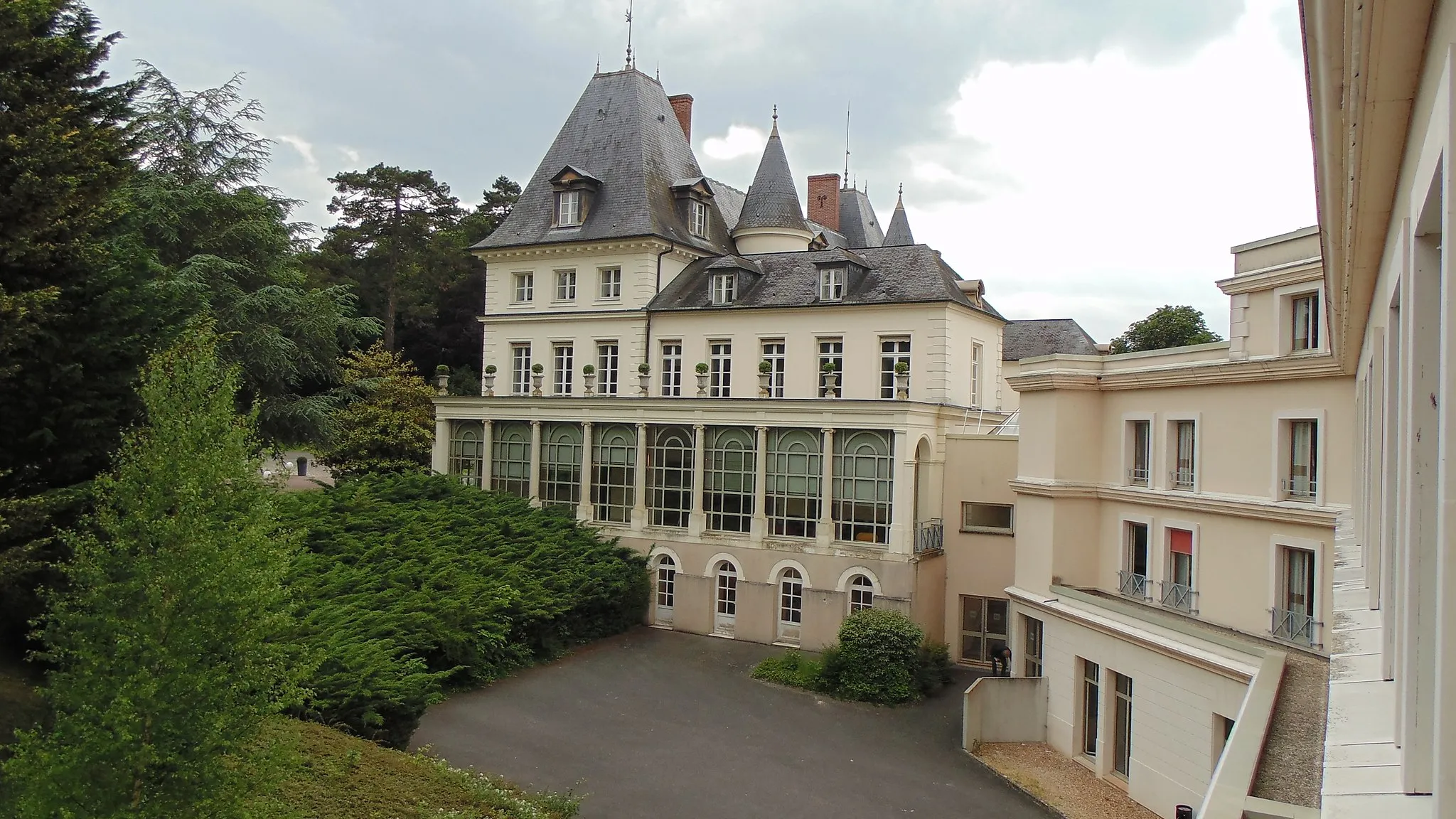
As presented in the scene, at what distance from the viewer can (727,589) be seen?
29.8 meters

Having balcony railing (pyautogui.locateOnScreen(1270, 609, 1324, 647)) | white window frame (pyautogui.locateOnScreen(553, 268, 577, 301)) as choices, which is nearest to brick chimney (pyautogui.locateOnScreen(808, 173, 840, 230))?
white window frame (pyautogui.locateOnScreen(553, 268, 577, 301))

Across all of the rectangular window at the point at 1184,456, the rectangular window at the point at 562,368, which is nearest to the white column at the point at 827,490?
the rectangular window at the point at 1184,456

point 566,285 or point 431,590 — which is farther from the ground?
point 566,285

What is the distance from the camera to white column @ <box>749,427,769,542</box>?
29.2 m

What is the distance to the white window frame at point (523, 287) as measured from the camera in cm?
3478

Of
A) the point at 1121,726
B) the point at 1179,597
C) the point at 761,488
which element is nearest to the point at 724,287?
the point at 761,488

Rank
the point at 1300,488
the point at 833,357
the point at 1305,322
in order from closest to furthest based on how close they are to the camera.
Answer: the point at 1300,488 < the point at 1305,322 < the point at 833,357

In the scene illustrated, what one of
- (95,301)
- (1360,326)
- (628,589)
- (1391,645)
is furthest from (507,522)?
(1391,645)

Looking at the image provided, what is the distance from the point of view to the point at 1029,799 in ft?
59.5

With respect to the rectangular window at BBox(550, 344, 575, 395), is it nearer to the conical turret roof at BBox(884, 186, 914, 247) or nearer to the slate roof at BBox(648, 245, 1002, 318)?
the slate roof at BBox(648, 245, 1002, 318)

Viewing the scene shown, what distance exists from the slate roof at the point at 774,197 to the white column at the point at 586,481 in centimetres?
1128

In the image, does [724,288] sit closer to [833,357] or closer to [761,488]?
[833,357]

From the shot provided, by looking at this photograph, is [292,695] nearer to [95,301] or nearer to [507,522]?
[95,301]

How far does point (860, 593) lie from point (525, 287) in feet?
55.0
